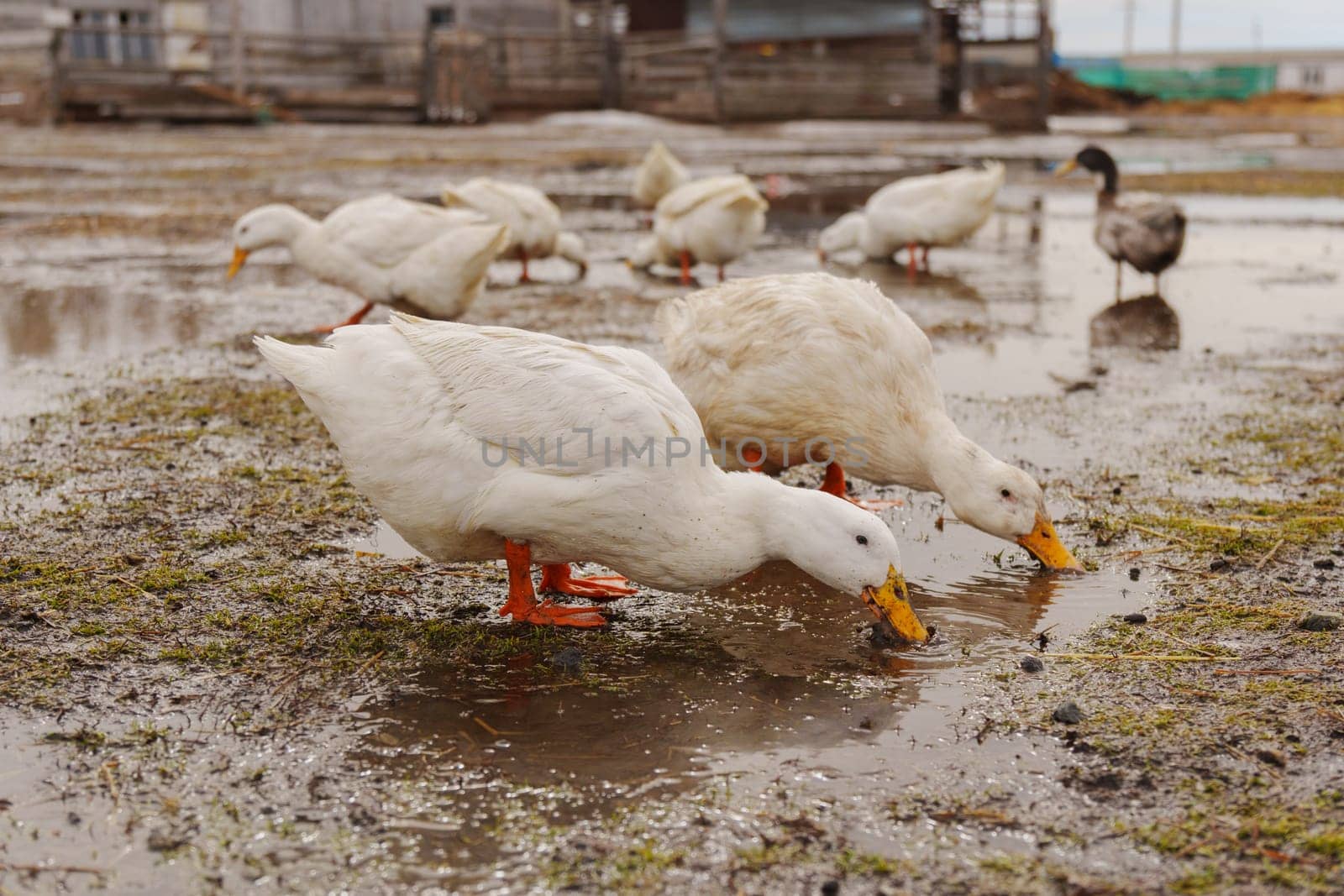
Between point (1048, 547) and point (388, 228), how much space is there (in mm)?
5312

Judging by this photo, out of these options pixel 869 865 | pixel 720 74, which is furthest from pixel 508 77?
pixel 869 865

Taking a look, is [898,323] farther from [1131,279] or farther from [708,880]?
[1131,279]

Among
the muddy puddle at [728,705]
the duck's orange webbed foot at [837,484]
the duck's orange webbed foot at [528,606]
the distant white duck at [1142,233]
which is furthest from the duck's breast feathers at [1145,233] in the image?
the duck's orange webbed foot at [528,606]

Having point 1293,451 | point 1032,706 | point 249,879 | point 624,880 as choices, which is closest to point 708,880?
point 624,880

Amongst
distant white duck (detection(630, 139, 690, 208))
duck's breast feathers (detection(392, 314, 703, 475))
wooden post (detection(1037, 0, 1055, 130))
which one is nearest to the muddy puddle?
duck's breast feathers (detection(392, 314, 703, 475))

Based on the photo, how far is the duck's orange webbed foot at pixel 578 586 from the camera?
4309mm

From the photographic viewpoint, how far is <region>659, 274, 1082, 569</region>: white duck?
4480 mm

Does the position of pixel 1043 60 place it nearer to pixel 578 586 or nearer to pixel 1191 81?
pixel 1191 81

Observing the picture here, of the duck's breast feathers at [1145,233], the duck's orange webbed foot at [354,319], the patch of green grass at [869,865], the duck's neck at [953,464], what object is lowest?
the patch of green grass at [869,865]

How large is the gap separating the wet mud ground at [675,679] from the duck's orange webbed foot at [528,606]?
0.22ft

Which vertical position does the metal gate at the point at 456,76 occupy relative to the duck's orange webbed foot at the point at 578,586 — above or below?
above

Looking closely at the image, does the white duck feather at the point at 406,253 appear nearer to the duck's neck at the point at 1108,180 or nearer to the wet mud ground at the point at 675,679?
the wet mud ground at the point at 675,679

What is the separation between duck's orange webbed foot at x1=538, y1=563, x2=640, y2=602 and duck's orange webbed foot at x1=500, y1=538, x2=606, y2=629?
0.28 m

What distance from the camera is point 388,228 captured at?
8.18 m
